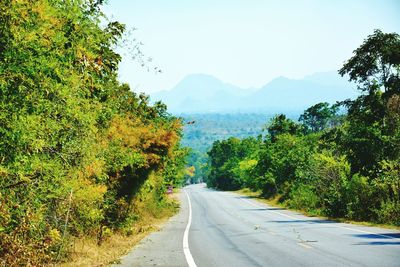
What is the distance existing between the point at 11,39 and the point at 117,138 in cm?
910

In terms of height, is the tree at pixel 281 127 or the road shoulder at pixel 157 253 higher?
the tree at pixel 281 127

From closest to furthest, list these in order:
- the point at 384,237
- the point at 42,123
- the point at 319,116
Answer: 1. the point at 42,123
2. the point at 384,237
3. the point at 319,116

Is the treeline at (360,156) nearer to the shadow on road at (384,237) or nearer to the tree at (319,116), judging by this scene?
the shadow on road at (384,237)

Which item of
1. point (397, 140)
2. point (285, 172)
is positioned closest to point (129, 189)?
point (397, 140)

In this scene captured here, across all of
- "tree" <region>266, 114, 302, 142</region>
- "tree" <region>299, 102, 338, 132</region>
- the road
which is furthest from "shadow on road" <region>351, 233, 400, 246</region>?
"tree" <region>299, 102, 338, 132</region>

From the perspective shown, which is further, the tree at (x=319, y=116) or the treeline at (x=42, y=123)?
the tree at (x=319, y=116)

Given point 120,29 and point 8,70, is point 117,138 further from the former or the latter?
point 8,70

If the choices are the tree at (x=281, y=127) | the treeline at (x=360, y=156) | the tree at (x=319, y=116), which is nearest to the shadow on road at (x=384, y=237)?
the treeline at (x=360, y=156)

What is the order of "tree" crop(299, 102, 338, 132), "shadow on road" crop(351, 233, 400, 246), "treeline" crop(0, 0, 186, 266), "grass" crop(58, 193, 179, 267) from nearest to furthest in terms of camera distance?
"treeline" crop(0, 0, 186, 266)
"grass" crop(58, 193, 179, 267)
"shadow on road" crop(351, 233, 400, 246)
"tree" crop(299, 102, 338, 132)

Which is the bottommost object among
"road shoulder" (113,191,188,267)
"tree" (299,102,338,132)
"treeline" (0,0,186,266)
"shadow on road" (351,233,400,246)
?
"road shoulder" (113,191,188,267)

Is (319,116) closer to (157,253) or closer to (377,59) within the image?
(377,59)

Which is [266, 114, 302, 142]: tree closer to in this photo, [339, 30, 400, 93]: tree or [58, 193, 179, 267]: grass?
[339, 30, 400, 93]: tree

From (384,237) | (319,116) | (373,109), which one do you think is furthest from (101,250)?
(319,116)

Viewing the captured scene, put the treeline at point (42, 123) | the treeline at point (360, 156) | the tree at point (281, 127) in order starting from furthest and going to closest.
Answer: the tree at point (281, 127)
the treeline at point (360, 156)
the treeline at point (42, 123)
